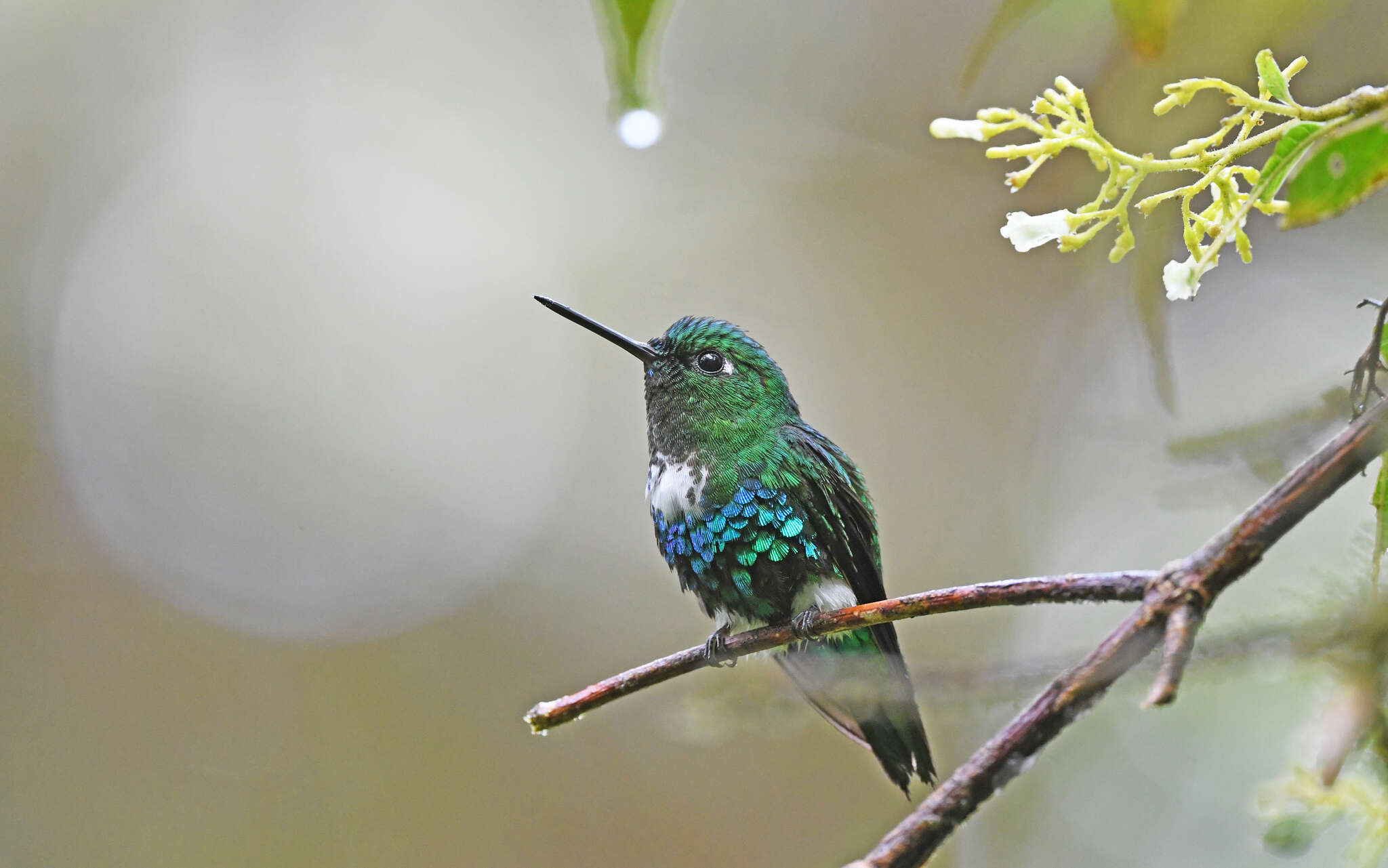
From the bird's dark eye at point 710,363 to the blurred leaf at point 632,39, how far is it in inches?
47.5

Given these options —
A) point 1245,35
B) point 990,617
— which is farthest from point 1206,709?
point 990,617

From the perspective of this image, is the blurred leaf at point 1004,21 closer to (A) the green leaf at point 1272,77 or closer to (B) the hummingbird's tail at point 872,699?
(A) the green leaf at point 1272,77

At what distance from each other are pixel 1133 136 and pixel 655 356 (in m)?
1.06

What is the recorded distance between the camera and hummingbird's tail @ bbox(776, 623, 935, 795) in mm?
1411

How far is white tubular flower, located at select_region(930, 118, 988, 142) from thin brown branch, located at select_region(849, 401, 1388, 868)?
29 cm

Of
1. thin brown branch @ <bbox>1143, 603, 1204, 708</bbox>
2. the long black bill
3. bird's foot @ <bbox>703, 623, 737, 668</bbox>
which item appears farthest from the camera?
the long black bill

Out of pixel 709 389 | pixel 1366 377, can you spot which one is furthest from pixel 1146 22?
pixel 709 389

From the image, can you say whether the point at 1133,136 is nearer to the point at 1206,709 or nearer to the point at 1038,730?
the point at 1038,730

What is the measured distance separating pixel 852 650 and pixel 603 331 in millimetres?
658

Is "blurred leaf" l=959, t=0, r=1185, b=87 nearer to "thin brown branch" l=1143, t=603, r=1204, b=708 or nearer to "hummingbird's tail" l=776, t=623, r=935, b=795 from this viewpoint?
"thin brown branch" l=1143, t=603, r=1204, b=708

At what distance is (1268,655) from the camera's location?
1.87ft

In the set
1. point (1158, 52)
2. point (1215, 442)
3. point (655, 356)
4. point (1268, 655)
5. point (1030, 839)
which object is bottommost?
point (1030, 839)

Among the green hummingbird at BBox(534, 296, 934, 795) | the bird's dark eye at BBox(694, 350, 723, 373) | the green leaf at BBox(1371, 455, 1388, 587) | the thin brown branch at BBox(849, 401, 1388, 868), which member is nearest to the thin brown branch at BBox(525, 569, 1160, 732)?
the thin brown branch at BBox(849, 401, 1388, 868)

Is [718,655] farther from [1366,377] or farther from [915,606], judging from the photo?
[1366,377]
